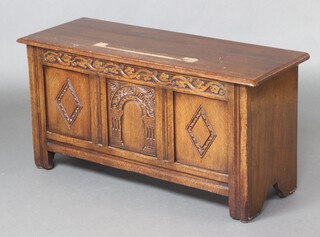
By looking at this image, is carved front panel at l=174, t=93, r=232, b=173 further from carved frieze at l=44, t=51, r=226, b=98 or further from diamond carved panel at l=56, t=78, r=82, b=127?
diamond carved panel at l=56, t=78, r=82, b=127

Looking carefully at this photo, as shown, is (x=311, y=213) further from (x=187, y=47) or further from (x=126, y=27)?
(x=126, y=27)

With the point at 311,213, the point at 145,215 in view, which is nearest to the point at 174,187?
the point at 145,215

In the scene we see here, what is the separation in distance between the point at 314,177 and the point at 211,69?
1011 mm

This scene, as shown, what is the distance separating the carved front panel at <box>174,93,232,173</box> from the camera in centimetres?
573

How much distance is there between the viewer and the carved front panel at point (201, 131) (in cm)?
573

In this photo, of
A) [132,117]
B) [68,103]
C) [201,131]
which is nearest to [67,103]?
[68,103]

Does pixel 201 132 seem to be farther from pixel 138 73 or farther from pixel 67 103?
pixel 67 103

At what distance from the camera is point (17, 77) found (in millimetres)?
7887

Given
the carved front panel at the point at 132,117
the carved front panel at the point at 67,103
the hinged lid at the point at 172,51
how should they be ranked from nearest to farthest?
the hinged lid at the point at 172,51
the carved front panel at the point at 132,117
the carved front panel at the point at 67,103

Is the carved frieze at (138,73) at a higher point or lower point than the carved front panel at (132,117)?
higher

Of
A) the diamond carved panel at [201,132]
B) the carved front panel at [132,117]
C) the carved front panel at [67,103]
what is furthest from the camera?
the carved front panel at [67,103]

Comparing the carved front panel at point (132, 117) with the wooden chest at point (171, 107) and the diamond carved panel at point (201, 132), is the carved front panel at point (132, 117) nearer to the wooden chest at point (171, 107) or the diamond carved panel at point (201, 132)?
the wooden chest at point (171, 107)

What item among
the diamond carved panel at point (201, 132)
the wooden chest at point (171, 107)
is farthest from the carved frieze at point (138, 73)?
the diamond carved panel at point (201, 132)

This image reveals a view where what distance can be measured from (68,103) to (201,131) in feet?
2.90
